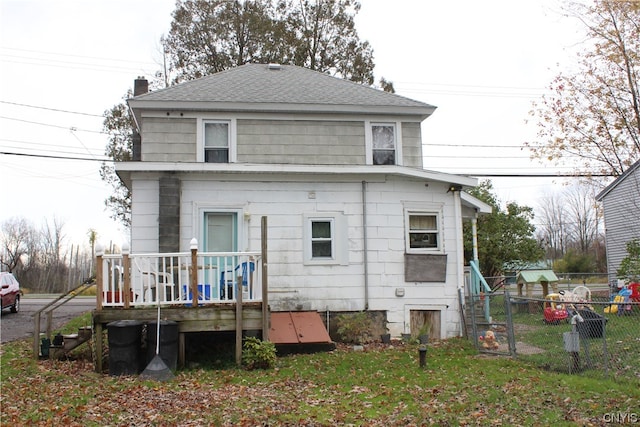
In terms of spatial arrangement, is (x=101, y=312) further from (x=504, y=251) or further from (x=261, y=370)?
(x=504, y=251)

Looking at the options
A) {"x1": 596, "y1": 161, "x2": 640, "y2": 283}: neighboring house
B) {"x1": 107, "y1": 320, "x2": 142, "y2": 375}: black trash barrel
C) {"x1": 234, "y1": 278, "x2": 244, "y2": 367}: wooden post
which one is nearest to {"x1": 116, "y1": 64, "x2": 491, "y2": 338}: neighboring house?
{"x1": 234, "y1": 278, "x2": 244, "y2": 367}: wooden post

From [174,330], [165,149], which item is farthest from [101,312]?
[165,149]

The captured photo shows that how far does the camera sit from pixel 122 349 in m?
9.74

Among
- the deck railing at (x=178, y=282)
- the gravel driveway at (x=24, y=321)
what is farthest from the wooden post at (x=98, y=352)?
the gravel driveway at (x=24, y=321)

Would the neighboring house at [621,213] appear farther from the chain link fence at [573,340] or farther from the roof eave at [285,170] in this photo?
the roof eave at [285,170]

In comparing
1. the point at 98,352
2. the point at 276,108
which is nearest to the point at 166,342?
the point at 98,352

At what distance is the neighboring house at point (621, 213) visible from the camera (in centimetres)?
2392

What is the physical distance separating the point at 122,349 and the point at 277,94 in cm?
784

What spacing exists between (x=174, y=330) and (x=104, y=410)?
9.84 ft

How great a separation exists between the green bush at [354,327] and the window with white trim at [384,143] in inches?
158

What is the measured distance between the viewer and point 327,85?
16547 millimetres

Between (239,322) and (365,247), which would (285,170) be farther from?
(239,322)

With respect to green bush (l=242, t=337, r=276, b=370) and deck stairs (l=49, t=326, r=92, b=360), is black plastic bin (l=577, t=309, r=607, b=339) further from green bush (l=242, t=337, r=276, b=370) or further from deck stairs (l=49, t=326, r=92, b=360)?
deck stairs (l=49, t=326, r=92, b=360)

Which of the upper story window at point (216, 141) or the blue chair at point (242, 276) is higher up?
the upper story window at point (216, 141)
